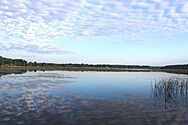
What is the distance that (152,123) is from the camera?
37.2 feet

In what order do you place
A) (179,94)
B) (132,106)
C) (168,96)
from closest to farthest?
(132,106) < (168,96) < (179,94)

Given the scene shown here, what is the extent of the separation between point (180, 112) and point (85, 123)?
564cm

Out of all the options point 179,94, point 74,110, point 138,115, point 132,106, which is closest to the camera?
point 138,115

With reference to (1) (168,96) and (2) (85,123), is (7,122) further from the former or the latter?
(1) (168,96)

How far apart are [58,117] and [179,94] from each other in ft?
38.7

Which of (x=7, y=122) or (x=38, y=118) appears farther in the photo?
(x=38, y=118)

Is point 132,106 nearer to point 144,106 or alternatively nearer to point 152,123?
point 144,106

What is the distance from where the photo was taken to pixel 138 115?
42.3 feet

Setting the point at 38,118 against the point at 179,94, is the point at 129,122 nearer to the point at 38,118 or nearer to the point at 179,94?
the point at 38,118

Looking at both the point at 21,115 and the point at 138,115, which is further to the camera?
the point at 138,115

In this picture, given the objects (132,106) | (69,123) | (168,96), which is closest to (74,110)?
(69,123)

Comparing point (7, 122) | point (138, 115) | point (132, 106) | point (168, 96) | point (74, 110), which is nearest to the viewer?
point (7, 122)

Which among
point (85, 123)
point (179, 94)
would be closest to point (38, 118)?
point (85, 123)

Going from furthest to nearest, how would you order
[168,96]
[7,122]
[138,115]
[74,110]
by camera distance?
[168,96], [74,110], [138,115], [7,122]
